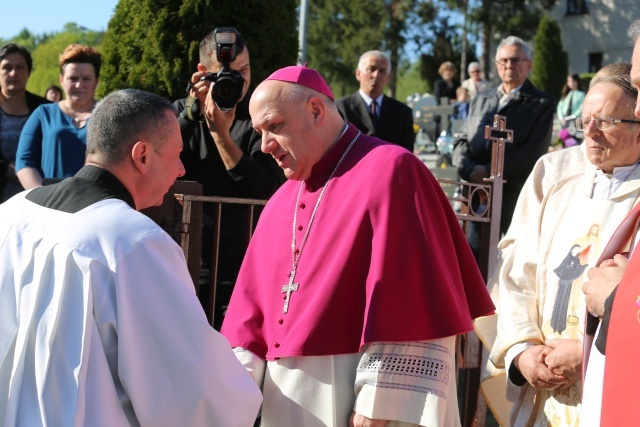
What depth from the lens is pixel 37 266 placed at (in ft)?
9.81

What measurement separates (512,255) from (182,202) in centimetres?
157

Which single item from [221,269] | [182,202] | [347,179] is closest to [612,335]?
[347,179]

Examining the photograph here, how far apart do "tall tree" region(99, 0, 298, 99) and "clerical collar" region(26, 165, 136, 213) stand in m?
3.16

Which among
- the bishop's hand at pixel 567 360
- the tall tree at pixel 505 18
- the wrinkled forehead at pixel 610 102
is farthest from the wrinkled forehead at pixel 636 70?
the tall tree at pixel 505 18

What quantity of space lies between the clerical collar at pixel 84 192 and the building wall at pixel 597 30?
42.9m

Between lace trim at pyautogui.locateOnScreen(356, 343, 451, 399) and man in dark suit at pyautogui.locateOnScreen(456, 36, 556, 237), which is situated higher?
man in dark suit at pyautogui.locateOnScreen(456, 36, 556, 237)

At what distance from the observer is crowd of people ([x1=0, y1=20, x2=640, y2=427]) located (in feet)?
9.61

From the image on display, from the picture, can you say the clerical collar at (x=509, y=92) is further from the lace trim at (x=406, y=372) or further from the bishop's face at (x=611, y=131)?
the lace trim at (x=406, y=372)

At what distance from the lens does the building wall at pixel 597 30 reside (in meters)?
44.3

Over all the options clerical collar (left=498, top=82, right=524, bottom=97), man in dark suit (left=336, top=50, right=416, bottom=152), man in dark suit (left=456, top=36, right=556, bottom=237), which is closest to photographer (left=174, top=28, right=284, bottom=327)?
man in dark suit (left=336, top=50, right=416, bottom=152)

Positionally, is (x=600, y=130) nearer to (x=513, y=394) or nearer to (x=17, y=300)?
(x=513, y=394)

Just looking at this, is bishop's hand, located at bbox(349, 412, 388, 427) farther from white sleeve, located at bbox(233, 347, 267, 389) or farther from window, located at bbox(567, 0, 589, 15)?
window, located at bbox(567, 0, 589, 15)

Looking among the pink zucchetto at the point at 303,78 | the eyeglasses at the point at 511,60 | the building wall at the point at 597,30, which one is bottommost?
the pink zucchetto at the point at 303,78

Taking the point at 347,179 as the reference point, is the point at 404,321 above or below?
below
